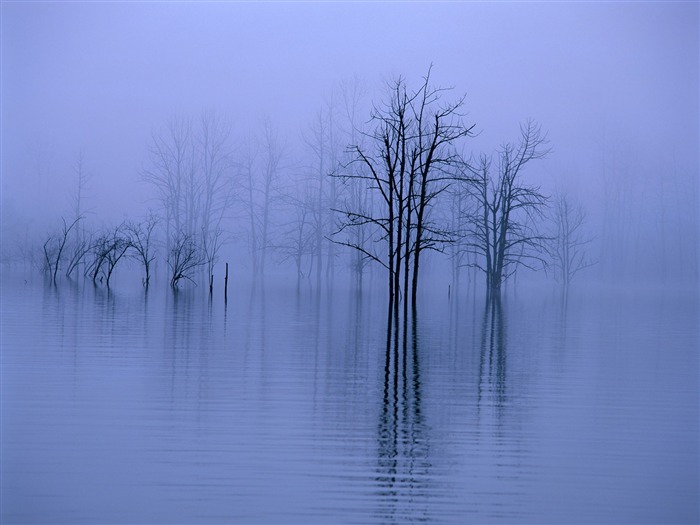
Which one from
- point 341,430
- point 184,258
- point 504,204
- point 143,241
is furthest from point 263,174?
point 341,430

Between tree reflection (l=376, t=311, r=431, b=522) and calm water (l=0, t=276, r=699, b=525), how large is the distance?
20 millimetres

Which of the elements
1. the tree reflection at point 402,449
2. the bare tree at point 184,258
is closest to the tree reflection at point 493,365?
the tree reflection at point 402,449

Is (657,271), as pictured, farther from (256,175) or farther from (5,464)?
(5,464)

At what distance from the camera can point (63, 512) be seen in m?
4.51

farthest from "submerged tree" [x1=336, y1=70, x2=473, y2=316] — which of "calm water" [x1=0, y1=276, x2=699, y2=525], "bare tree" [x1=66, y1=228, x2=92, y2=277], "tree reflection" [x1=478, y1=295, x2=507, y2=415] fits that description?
"bare tree" [x1=66, y1=228, x2=92, y2=277]

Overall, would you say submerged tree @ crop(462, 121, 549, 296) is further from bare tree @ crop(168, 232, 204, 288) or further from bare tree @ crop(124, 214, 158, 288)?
bare tree @ crop(124, 214, 158, 288)

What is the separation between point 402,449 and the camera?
5.91 meters

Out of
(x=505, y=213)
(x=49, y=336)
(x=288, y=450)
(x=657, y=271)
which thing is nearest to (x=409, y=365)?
(x=288, y=450)

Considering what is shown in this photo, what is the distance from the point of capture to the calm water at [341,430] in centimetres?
474

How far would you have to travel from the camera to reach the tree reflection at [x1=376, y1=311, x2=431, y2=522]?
473 cm

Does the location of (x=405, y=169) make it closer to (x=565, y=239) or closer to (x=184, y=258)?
(x=184, y=258)

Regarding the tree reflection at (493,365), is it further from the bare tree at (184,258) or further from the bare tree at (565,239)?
the bare tree at (565,239)

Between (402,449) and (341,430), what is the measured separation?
0.74 metres

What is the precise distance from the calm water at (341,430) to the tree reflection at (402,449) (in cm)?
2
